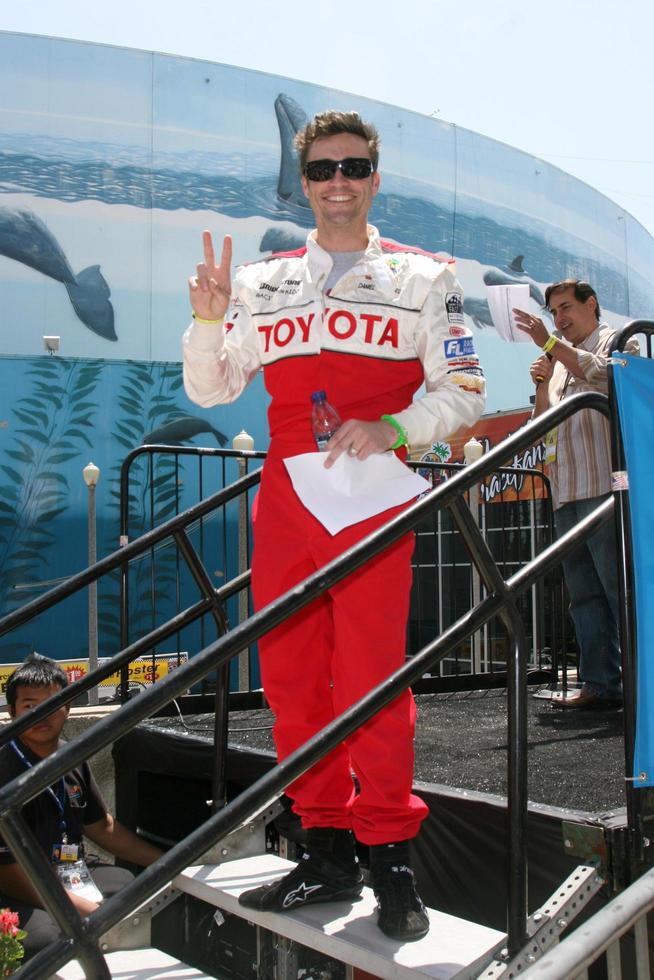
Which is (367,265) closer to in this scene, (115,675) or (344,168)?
(344,168)

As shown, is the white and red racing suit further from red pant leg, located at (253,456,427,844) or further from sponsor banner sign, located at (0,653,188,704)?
sponsor banner sign, located at (0,653,188,704)

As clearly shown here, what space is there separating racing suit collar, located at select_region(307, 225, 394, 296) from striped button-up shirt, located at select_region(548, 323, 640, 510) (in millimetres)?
1541

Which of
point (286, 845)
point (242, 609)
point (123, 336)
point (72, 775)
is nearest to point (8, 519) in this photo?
point (123, 336)

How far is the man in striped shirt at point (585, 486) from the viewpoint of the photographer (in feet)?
12.5

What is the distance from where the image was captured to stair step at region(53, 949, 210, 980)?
2365mm

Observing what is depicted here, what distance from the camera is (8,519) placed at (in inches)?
495

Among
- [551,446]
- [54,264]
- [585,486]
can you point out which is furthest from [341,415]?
[54,264]

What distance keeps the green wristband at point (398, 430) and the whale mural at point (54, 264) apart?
503 inches

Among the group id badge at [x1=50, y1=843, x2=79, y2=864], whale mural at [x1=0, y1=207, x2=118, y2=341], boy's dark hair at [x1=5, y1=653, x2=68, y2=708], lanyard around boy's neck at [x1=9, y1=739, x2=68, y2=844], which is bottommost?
id badge at [x1=50, y1=843, x2=79, y2=864]

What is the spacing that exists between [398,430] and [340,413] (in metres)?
0.16

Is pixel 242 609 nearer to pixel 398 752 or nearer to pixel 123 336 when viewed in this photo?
pixel 398 752

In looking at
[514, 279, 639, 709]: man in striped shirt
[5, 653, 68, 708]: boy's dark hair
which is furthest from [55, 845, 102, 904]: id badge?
[514, 279, 639, 709]: man in striped shirt

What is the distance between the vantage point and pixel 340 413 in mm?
2242

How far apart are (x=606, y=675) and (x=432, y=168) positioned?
15.5 metres
